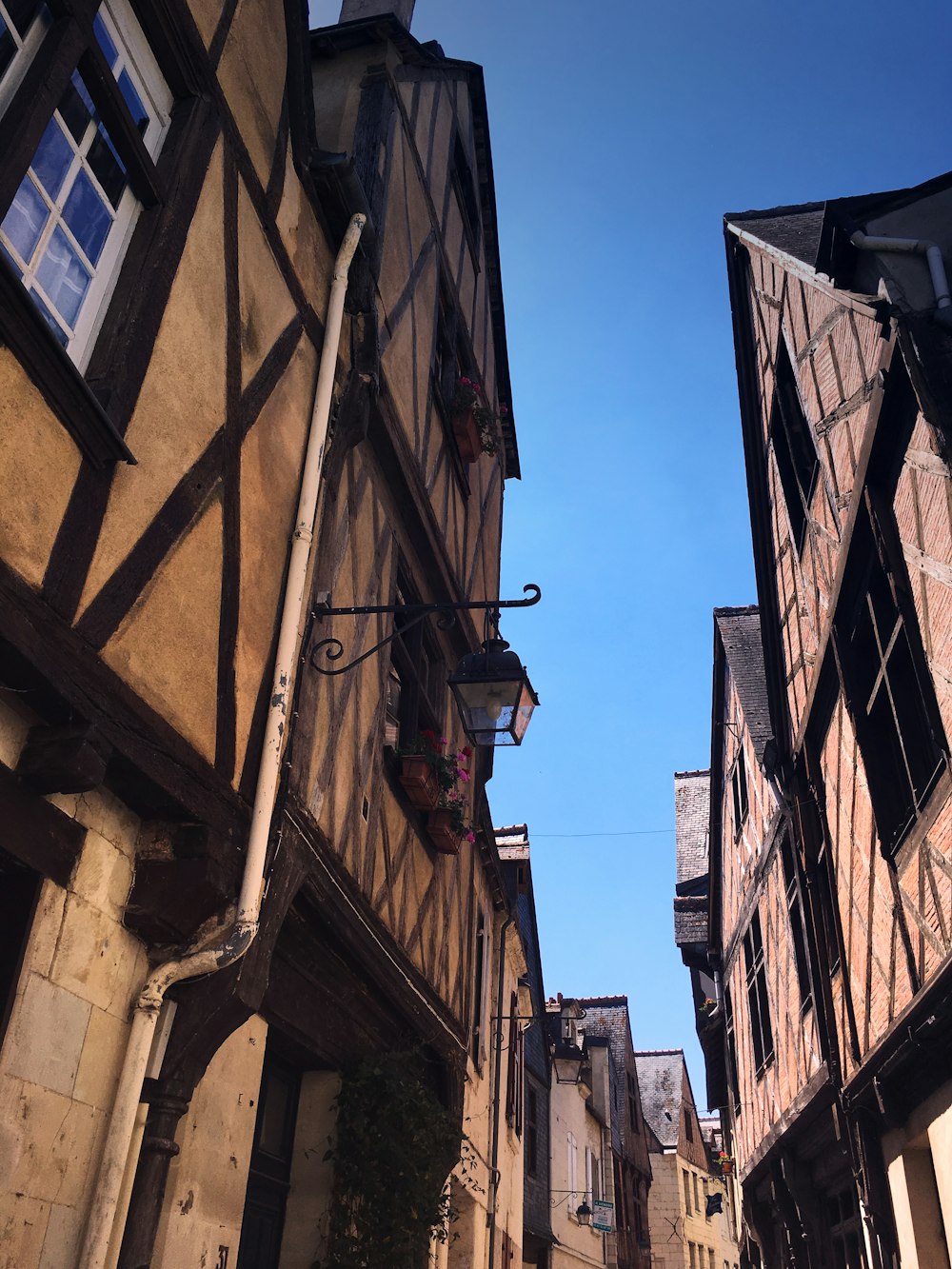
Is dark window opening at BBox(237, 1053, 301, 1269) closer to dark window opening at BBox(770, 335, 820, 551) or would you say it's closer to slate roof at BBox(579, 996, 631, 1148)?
dark window opening at BBox(770, 335, 820, 551)

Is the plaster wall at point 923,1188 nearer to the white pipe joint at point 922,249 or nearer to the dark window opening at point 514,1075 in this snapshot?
the white pipe joint at point 922,249

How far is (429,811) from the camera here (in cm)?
581

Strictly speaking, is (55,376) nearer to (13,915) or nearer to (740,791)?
(13,915)

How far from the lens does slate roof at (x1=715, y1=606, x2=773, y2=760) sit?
10352mm

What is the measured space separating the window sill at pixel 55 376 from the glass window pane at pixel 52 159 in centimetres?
57

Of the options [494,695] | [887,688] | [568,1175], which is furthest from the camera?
[568,1175]

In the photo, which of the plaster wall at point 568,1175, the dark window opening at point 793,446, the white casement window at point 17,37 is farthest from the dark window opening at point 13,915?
the plaster wall at point 568,1175

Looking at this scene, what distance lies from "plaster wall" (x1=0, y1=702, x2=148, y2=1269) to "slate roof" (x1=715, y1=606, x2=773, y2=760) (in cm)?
780

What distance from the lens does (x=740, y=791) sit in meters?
11.4

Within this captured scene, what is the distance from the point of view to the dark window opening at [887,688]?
16.8 ft

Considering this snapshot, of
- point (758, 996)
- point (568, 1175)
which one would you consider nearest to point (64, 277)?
point (758, 996)

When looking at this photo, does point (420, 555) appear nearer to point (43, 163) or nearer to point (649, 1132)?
point (43, 163)

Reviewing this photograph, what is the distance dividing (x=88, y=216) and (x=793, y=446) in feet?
20.7

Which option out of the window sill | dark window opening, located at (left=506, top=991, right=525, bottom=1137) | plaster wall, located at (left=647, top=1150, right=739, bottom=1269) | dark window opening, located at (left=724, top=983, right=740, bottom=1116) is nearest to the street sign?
dark window opening, located at (left=724, top=983, right=740, bottom=1116)
